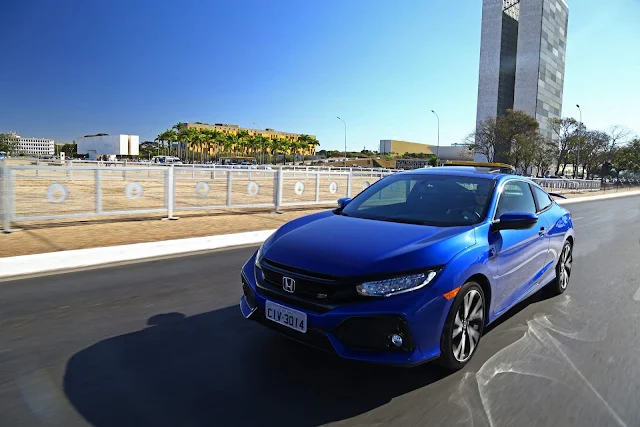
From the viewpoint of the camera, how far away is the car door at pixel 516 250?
4.03 meters

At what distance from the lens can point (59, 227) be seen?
1016 cm

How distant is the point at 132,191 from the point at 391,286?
10.1 metres

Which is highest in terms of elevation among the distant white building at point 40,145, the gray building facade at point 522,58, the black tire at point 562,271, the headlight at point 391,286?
the gray building facade at point 522,58

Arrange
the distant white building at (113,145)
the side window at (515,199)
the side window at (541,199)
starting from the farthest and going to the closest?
the distant white building at (113,145)
the side window at (541,199)
the side window at (515,199)

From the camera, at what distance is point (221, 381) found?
3338 millimetres

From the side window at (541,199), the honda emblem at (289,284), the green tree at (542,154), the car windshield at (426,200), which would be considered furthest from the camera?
the green tree at (542,154)

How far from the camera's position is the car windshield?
4.20m

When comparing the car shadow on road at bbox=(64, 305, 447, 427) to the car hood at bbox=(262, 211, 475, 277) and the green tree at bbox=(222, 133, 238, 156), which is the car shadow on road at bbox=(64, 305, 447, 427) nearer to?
the car hood at bbox=(262, 211, 475, 277)

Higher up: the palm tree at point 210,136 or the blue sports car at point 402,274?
the palm tree at point 210,136

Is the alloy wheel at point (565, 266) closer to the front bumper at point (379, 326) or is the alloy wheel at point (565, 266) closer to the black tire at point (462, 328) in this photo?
the black tire at point (462, 328)

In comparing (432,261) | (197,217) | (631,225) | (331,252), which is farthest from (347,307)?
(631,225)

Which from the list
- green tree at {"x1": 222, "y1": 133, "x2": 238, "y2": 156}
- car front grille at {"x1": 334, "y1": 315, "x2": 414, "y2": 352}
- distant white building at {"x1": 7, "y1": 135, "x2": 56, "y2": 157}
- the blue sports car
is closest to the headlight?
the blue sports car

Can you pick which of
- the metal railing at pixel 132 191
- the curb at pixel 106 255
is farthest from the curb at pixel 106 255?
the metal railing at pixel 132 191

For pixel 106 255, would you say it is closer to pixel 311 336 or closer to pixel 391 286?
pixel 311 336
